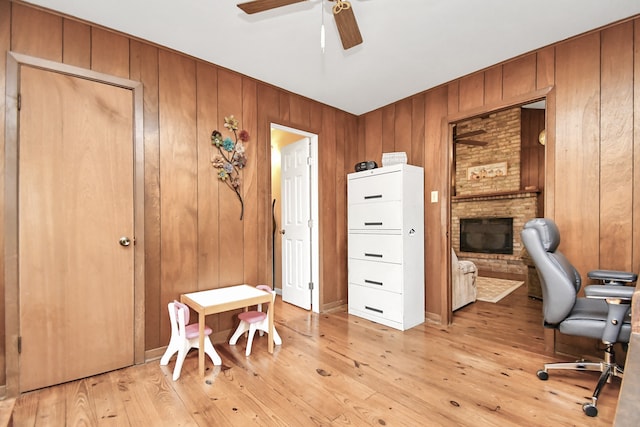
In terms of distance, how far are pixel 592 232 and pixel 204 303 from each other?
300 cm

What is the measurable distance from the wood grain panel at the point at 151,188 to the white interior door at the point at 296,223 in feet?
5.43

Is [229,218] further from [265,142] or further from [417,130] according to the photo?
[417,130]

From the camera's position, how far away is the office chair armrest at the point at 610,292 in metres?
1.59

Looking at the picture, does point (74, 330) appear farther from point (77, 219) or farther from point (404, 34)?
point (404, 34)

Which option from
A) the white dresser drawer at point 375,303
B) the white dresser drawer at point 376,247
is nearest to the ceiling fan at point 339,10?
the white dresser drawer at point 376,247

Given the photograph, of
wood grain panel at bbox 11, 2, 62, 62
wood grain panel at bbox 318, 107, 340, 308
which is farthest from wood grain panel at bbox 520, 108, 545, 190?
wood grain panel at bbox 11, 2, 62, 62

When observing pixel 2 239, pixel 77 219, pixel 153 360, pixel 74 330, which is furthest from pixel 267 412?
pixel 2 239

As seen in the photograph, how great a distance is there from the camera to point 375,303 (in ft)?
10.5

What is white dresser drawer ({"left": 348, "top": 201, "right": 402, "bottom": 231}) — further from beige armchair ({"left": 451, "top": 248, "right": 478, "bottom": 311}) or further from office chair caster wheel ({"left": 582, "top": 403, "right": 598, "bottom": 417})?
office chair caster wheel ({"left": 582, "top": 403, "right": 598, "bottom": 417})

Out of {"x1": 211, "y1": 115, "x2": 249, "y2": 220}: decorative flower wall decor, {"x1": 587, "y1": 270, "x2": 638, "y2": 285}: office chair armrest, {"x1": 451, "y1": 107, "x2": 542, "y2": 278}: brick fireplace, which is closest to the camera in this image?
{"x1": 587, "y1": 270, "x2": 638, "y2": 285}: office chair armrest

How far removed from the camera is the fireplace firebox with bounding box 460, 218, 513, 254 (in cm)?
608

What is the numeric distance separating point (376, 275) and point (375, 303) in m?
0.31

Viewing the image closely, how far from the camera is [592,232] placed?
7.37ft

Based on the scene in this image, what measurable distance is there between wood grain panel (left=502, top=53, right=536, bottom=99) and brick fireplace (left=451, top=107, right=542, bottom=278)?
126 inches
